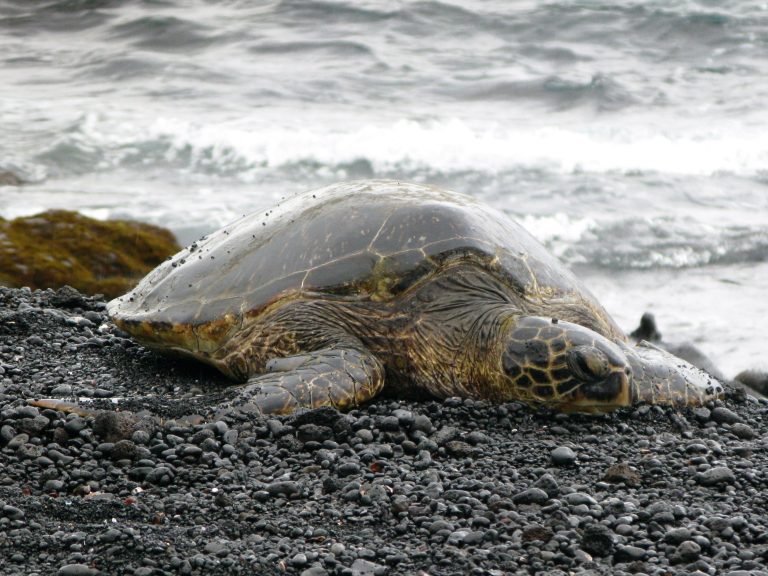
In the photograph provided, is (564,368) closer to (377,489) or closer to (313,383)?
(313,383)

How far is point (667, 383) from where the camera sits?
5340mm

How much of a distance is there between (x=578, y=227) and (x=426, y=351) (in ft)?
25.2

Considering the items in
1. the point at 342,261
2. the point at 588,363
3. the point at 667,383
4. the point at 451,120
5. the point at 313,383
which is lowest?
the point at 451,120

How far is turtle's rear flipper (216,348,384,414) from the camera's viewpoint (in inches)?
186

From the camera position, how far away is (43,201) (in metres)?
13.2

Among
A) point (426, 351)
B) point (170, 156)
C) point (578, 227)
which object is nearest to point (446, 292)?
point (426, 351)

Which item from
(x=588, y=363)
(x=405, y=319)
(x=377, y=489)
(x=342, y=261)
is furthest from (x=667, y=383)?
(x=377, y=489)

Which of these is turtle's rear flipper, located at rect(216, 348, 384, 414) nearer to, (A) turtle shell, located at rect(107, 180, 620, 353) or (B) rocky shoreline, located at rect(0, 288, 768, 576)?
(B) rocky shoreline, located at rect(0, 288, 768, 576)

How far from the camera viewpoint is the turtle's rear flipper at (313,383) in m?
4.72

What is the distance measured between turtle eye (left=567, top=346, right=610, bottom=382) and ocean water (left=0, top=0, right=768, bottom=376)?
3.74m

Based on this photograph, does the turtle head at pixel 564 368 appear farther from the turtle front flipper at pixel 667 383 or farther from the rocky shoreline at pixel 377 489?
the turtle front flipper at pixel 667 383

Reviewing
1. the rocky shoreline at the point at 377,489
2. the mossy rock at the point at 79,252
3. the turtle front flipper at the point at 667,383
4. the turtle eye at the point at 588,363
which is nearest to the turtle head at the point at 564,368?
the turtle eye at the point at 588,363

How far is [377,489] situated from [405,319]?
62.6 inches

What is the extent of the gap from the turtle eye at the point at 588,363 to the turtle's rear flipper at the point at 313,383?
1.02 meters
